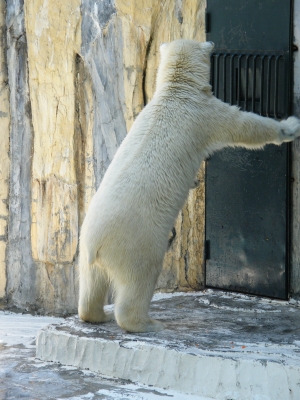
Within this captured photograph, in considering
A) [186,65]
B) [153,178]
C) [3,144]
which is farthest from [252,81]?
[3,144]

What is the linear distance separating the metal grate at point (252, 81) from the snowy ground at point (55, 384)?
2.27 m

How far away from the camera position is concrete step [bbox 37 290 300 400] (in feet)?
12.6

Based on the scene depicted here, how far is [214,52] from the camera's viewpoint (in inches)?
217

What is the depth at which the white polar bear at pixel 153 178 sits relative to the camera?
4.23 m

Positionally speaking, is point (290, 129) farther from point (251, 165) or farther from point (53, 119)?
point (53, 119)

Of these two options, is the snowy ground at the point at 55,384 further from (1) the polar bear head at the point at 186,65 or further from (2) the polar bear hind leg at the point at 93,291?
(1) the polar bear head at the point at 186,65

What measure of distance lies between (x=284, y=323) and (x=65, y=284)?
8.55 ft

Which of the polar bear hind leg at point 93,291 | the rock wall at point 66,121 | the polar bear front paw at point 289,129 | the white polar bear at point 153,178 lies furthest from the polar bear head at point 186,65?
the polar bear hind leg at point 93,291

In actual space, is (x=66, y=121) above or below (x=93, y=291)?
above

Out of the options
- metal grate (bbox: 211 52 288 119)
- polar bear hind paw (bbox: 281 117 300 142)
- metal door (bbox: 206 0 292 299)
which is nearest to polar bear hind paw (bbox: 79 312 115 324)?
metal door (bbox: 206 0 292 299)

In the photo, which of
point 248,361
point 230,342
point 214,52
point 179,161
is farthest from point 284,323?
point 214,52

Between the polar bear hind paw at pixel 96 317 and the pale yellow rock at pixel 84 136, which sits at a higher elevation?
the pale yellow rock at pixel 84 136

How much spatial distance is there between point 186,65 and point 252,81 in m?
0.78

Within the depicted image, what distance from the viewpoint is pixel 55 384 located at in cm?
418
